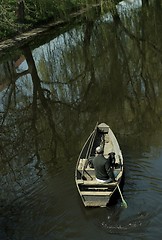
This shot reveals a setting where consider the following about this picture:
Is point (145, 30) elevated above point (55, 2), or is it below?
below

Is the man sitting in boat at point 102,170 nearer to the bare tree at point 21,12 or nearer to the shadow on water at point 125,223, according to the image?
the shadow on water at point 125,223

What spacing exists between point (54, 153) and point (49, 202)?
3961 millimetres

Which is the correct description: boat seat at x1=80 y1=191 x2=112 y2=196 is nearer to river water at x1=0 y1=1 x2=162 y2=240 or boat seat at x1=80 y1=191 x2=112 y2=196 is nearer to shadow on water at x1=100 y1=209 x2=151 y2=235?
river water at x1=0 y1=1 x2=162 y2=240

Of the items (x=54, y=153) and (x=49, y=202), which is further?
(x=54, y=153)

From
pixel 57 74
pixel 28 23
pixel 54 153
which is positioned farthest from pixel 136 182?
pixel 28 23

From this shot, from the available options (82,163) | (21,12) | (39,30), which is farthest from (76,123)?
(39,30)

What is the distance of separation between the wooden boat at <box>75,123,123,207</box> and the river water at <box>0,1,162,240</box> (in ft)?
1.23

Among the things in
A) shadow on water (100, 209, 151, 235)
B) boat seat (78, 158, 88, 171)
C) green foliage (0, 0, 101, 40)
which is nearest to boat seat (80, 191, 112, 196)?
shadow on water (100, 209, 151, 235)

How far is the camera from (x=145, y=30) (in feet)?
107

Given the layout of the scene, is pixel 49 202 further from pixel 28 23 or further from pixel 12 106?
pixel 28 23

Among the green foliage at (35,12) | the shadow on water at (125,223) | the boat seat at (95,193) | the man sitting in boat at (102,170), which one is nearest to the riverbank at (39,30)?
the green foliage at (35,12)

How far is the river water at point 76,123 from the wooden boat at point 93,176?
0.37 m

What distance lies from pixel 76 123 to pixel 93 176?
611 cm

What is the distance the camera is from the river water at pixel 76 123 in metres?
12.1
